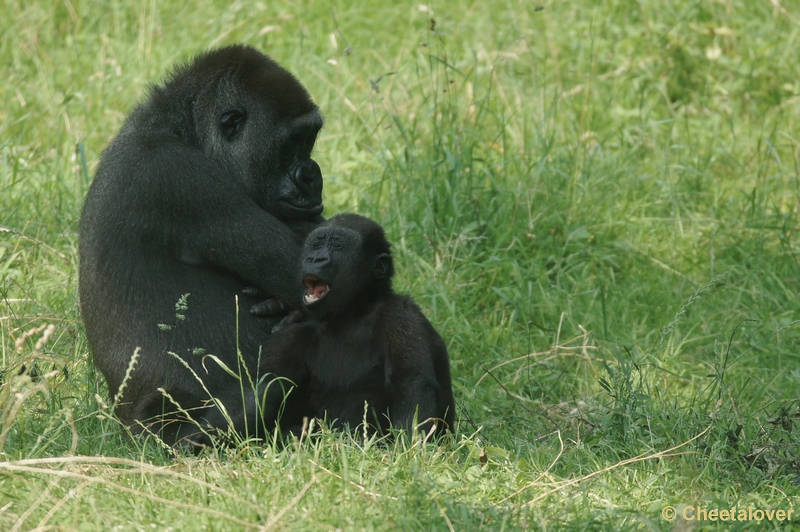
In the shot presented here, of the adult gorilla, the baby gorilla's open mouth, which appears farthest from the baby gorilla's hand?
the baby gorilla's open mouth

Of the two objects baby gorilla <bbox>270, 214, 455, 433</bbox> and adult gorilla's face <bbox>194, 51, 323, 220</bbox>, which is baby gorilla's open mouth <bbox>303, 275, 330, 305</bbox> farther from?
adult gorilla's face <bbox>194, 51, 323, 220</bbox>

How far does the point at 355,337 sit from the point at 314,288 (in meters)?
0.24

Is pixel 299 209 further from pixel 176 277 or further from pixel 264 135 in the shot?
pixel 176 277

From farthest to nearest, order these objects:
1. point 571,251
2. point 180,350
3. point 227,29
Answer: point 227,29 → point 571,251 → point 180,350

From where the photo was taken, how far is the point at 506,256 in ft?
18.7

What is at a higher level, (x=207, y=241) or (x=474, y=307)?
(x=207, y=241)

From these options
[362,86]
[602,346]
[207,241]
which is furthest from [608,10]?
[207,241]

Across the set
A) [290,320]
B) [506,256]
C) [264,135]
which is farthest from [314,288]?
[506,256]

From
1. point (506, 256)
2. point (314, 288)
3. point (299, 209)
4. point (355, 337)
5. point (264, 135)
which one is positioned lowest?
point (506, 256)

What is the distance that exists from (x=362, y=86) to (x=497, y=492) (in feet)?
15.7

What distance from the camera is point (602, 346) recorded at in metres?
5.04

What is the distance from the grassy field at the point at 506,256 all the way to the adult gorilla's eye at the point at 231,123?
1142 mm

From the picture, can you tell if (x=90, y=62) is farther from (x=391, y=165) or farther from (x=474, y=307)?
(x=474, y=307)

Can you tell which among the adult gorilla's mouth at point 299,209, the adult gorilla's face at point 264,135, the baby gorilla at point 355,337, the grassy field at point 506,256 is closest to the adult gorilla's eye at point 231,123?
the adult gorilla's face at point 264,135
